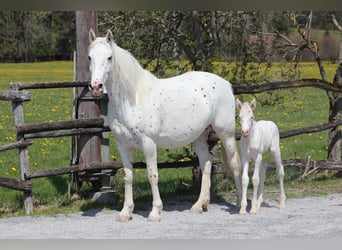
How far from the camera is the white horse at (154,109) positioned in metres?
5.54

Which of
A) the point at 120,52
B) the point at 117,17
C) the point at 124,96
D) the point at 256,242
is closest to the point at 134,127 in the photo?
the point at 124,96

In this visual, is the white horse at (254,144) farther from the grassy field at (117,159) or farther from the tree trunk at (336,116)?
the tree trunk at (336,116)

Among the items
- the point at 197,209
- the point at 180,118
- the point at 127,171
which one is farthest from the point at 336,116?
the point at 127,171

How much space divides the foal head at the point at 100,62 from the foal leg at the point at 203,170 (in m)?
1.54

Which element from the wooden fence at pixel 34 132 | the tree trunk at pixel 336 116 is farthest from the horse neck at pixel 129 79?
the tree trunk at pixel 336 116

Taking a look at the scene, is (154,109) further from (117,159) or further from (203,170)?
(117,159)

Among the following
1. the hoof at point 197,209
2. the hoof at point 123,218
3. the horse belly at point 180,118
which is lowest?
the hoof at point 197,209

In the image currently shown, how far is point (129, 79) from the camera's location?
5.65 meters

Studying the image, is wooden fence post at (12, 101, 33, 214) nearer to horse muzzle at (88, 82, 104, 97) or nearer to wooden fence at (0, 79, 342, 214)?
wooden fence at (0, 79, 342, 214)

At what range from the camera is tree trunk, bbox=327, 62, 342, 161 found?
780 cm

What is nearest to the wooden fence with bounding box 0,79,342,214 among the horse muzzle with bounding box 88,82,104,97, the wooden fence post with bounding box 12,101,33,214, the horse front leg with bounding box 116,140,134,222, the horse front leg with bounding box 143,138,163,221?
the wooden fence post with bounding box 12,101,33,214

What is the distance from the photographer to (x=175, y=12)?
7270 millimetres

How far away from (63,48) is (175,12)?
22.3 m

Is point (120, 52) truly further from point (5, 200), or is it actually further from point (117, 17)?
point (5, 200)
